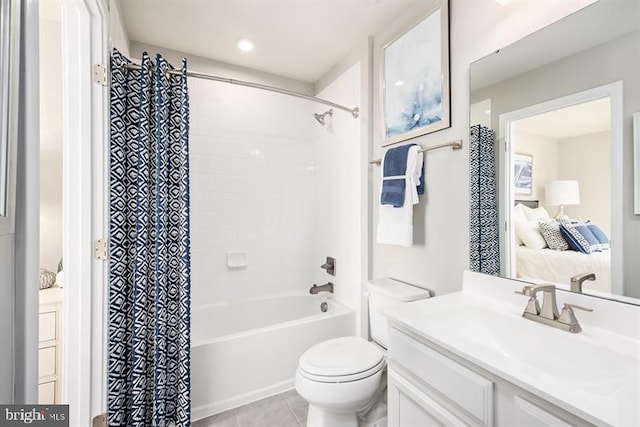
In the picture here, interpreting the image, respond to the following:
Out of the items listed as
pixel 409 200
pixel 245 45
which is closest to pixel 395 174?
pixel 409 200

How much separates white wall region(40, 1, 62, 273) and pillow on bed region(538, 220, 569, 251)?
2708mm

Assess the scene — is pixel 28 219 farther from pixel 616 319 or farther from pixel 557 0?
pixel 557 0

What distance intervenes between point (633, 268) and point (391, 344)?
877 mm

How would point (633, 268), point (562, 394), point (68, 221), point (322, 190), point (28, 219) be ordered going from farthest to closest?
point (322, 190), point (68, 221), point (633, 268), point (562, 394), point (28, 219)

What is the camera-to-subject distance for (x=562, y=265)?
118 centimetres

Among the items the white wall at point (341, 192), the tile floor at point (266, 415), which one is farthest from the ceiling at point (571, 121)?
the tile floor at point (266, 415)

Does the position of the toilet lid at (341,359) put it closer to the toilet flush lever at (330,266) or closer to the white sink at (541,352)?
the white sink at (541,352)

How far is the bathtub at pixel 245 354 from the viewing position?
1773 mm

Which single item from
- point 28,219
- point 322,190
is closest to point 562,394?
point 28,219

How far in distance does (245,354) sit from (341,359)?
0.71 meters

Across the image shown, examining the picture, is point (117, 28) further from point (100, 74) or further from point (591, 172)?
point (591, 172)

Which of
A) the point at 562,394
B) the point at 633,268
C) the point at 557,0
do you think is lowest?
the point at 562,394

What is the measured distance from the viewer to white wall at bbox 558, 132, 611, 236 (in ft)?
3.46

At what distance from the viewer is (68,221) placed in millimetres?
1292
